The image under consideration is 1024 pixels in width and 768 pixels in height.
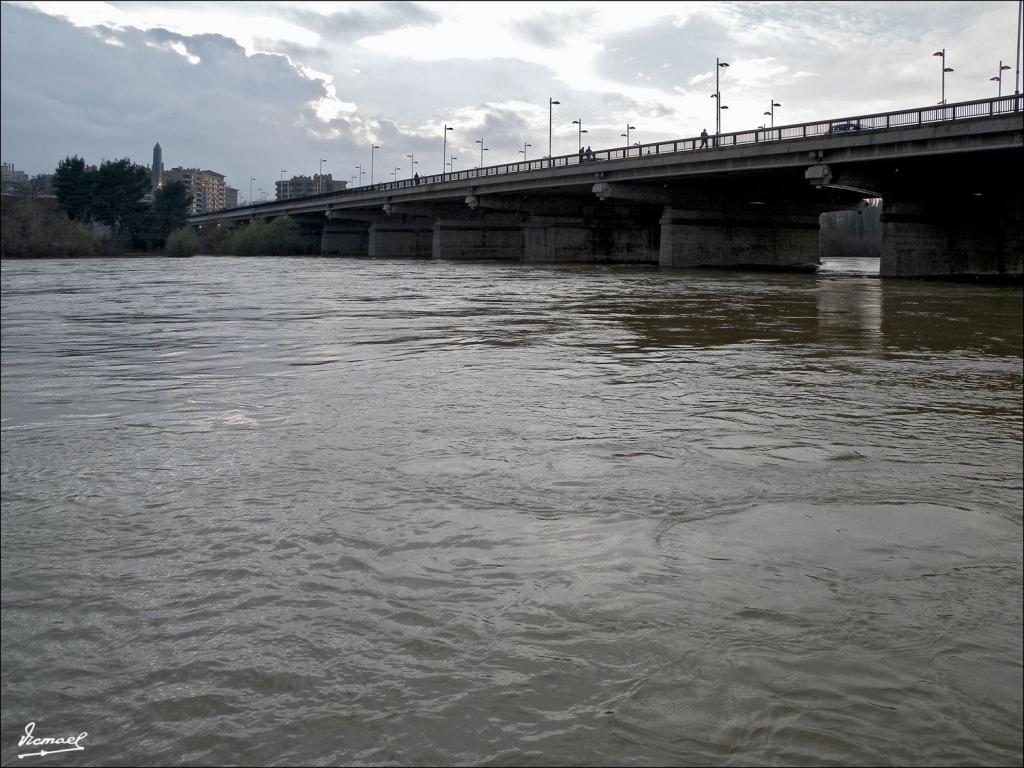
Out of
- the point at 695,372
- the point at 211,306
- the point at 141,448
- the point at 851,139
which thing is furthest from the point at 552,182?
the point at 141,448

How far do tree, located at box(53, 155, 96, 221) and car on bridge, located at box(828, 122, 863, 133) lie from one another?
92594mm

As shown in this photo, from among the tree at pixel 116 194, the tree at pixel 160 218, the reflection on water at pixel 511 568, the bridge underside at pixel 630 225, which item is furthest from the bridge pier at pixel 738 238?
the tree at pixel 116 194

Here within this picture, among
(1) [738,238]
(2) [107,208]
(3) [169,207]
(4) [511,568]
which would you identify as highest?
(3) [169,207]

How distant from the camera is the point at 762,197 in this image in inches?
2736

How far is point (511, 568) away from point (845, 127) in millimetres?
49936

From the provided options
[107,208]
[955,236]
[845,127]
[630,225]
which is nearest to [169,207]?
[107,208]

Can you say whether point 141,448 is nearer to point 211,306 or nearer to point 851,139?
point 211,306

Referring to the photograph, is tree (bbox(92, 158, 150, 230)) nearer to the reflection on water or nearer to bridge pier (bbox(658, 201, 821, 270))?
bridge pier (bbox(658, 201, 821, 270))

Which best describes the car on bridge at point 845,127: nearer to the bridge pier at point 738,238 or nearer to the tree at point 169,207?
the bridge pier at point 738,238

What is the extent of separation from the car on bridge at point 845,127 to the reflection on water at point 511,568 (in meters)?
39.2

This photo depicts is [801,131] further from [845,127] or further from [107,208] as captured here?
[107,208]

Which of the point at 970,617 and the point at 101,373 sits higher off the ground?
the point at 101,373

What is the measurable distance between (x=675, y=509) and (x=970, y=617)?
2326mm

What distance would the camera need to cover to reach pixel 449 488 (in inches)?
287
